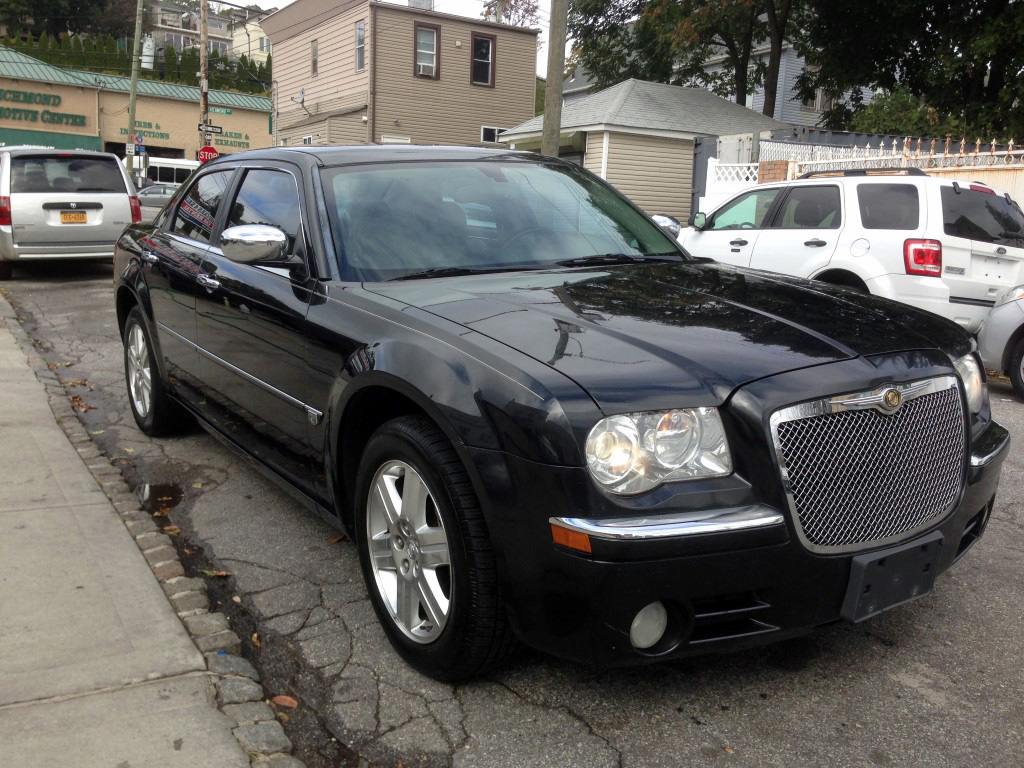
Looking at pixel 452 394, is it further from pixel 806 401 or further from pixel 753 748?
pixel 753 748

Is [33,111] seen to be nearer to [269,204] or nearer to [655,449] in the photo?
[269,204]

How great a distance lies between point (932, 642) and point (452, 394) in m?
1.85

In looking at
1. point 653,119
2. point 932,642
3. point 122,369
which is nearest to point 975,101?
point 653,119

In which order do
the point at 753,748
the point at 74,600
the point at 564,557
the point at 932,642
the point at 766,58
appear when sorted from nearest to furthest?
the point at 564,557
the point at 753,748
the point at 932,642
the point at 74,600
the point at 766,58

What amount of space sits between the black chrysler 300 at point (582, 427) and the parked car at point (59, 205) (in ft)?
33.5

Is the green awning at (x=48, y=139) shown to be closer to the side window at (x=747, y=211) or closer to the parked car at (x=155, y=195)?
the parked car at (x=155, y=195)

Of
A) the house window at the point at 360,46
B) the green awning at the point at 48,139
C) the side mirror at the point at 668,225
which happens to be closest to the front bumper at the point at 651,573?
the side mirror at the point at 668,225

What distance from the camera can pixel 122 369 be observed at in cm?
786

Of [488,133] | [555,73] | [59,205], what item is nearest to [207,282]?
[555,73]

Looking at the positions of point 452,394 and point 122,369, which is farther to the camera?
point 122,369

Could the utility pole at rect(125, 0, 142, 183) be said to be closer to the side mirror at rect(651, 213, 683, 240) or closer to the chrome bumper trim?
the side mirror at rect(651, 213, 683, 240)

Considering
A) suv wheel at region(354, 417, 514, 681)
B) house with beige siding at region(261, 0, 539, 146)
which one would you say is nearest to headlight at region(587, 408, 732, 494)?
suv wheel at region(354, 417, 514, 681)

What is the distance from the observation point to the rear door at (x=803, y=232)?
29.7 ft

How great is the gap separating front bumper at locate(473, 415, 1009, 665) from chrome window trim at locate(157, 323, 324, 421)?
3.67ft
